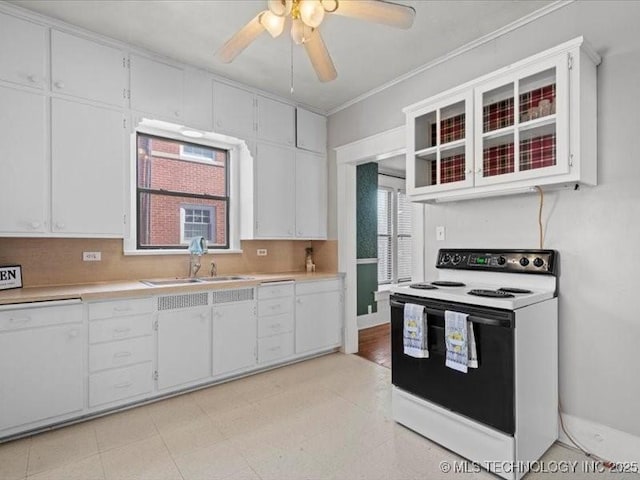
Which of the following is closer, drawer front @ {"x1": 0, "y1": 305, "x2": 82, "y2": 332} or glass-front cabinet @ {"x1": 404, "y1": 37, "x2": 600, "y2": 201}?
glass-front cabinet @ {"x1": 404, "y1": 37, "x2": 600, "y2": 201}

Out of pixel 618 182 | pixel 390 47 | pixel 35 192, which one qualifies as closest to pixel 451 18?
pixel 390 47

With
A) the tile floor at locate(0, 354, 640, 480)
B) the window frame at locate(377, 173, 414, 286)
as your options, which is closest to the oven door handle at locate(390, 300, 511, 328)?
the tile floor at locate(0, 354, 640, 480)

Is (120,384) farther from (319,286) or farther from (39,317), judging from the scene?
(319,286)

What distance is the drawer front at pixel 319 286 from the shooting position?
3.57 metres

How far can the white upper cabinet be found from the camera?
12.8 feet

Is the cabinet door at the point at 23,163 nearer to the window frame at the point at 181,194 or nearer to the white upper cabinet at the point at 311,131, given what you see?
the window frame at the point at 181,194

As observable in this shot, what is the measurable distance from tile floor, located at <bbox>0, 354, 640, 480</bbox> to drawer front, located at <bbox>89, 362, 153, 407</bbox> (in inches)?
5.5

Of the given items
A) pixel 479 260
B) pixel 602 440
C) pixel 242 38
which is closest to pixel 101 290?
pixel 242 38

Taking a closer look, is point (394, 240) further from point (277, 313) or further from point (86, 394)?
point (86, 394)

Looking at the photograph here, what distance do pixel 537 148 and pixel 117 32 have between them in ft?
9.92

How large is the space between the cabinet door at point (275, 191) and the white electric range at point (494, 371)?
1.72 m

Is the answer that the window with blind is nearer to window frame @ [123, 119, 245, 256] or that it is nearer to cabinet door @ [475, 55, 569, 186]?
window frame @ [123, 119, 245, 256]

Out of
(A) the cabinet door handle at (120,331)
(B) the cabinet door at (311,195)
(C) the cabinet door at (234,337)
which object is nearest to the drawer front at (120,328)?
(A) the cabinet door handle at (120,331)

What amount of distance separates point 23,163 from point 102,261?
0.92 m
